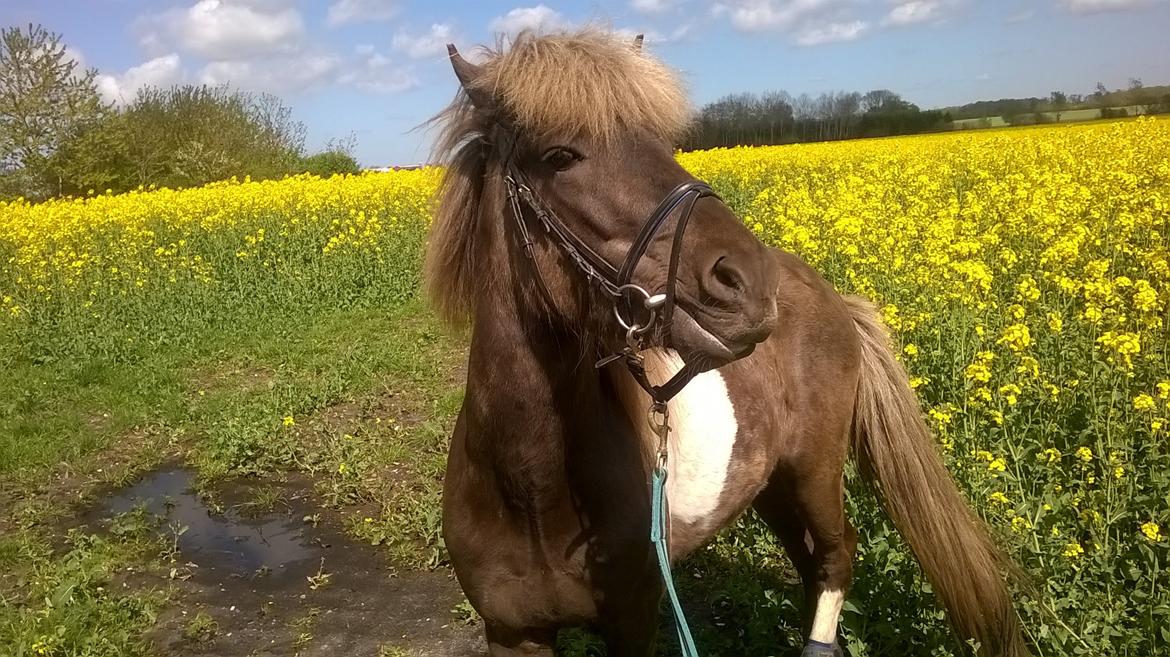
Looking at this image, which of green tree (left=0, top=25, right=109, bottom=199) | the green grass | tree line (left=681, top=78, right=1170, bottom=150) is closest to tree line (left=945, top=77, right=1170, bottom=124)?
tree line (left=681, top=78, right=1170, bottom=150)

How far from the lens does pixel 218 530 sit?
203 inches

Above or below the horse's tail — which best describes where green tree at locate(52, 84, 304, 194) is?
above

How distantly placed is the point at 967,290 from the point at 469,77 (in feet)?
11.8

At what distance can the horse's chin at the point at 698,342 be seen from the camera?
1.56 m

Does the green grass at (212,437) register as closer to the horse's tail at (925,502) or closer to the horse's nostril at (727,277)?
the horse's tail at (925,502)

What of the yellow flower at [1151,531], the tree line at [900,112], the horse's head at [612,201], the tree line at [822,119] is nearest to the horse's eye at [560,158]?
the horse's head at [612,201]

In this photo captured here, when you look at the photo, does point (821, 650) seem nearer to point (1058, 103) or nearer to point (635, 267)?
point (635, 267)

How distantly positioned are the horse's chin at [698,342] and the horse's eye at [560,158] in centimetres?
43

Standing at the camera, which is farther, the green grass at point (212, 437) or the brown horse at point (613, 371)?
the green grass at point (212, 437)

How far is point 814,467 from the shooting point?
3.03 metres

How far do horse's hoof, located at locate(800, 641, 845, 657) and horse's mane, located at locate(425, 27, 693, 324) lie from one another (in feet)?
6.84

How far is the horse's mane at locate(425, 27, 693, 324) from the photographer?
1.65 metres

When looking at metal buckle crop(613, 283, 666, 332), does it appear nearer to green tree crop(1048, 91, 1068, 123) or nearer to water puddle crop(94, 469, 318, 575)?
water puddle crop(94, 469, 318, 575)

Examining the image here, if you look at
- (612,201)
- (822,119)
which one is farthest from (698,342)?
(822,119)
